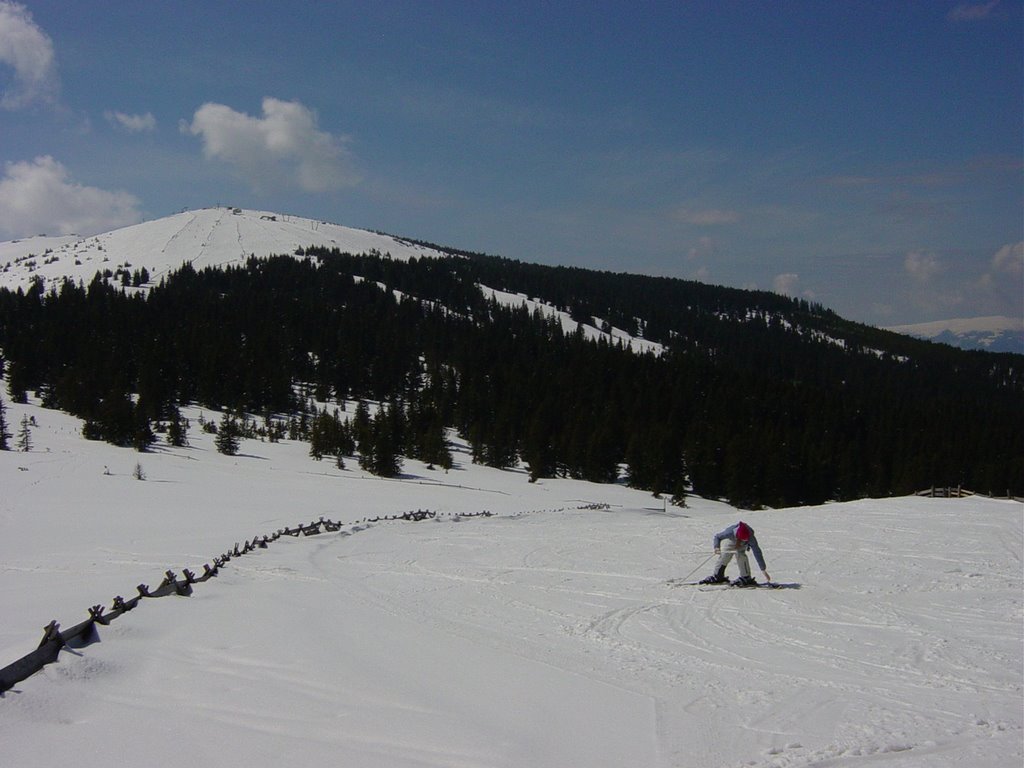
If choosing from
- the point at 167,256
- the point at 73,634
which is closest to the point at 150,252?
the point at 167,256

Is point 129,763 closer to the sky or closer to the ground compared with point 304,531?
closer to the sky

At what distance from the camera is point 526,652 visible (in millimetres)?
8984

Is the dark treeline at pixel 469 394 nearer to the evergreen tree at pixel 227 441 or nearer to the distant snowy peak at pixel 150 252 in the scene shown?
the evergreen tree at pixel 227 441

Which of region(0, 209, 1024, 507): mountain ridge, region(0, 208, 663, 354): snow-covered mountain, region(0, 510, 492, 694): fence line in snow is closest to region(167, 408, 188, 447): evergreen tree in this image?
region(0, 209, 1024, 507): mountain ridge

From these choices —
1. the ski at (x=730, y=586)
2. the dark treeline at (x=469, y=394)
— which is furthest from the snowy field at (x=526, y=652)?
the dark treeline at (x=469, y=394)

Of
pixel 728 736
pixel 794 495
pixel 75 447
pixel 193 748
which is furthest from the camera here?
pixel 794 495

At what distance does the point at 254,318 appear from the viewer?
327 ft

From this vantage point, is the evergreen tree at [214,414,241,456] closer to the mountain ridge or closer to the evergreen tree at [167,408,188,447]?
the evergreen tree at [167,408,188,447]

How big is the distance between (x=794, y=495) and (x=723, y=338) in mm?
119107

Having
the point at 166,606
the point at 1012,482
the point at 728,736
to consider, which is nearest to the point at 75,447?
the point at 166,606

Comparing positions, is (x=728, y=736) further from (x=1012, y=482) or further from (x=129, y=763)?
(x=1012, y=482)

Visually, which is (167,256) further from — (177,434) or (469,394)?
(177,434)

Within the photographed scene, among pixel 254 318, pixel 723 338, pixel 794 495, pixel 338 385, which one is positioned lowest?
pixel 794 495

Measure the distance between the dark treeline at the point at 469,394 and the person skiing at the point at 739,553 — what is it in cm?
4156
